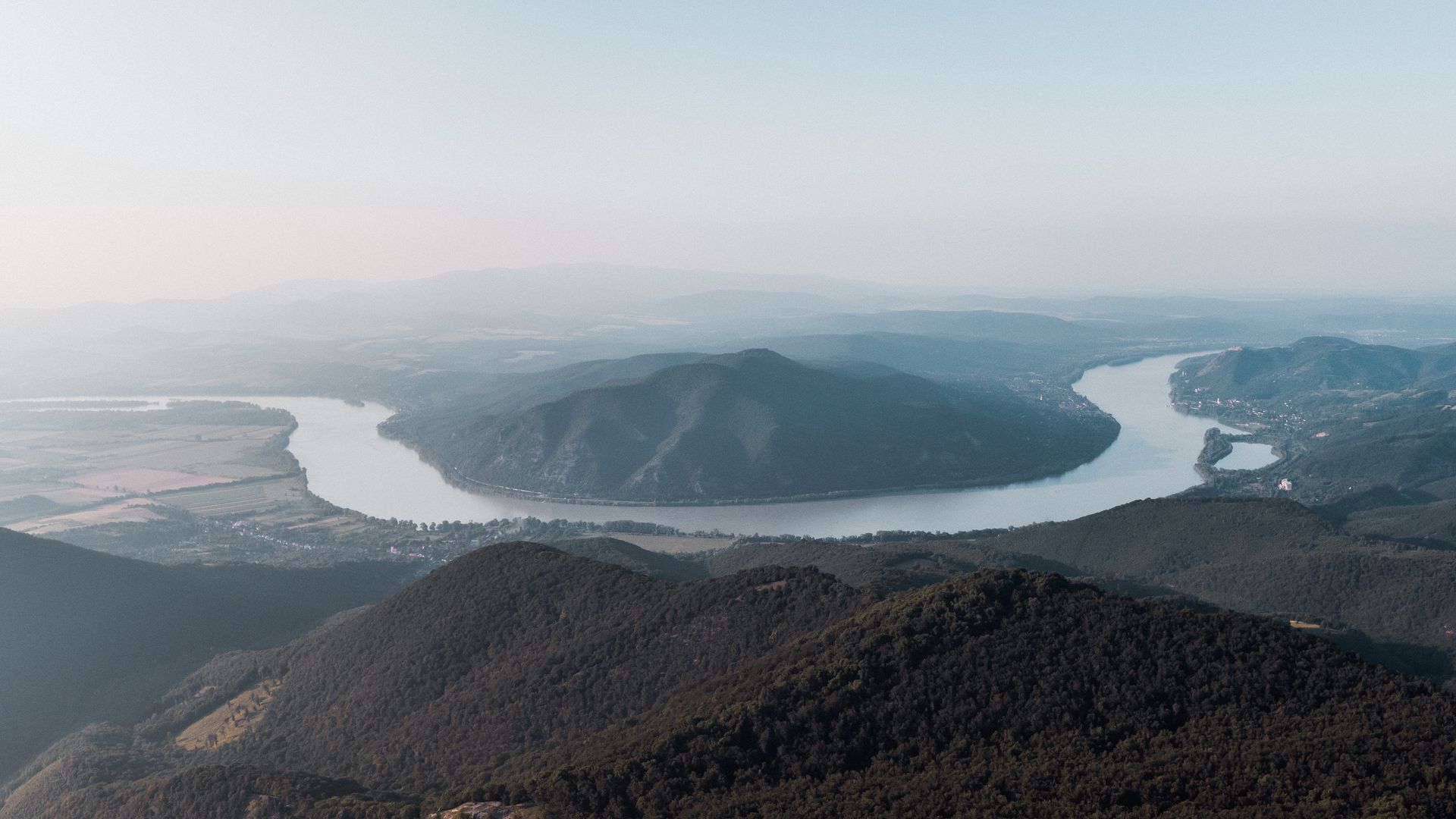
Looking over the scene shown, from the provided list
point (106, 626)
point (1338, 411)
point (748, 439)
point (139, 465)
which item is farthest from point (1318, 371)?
point (106, 626)

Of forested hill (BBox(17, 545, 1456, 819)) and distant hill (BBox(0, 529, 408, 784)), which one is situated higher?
forested hill (BBox(17, 545, 1456, 819))

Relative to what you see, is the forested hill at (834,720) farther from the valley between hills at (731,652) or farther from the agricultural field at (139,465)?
the agricultural field at (139,465)

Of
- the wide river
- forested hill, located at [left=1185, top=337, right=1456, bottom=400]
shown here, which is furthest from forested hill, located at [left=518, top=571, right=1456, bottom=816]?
forested hill, located at [left=1185, top=337, right=1456, bottom=400]

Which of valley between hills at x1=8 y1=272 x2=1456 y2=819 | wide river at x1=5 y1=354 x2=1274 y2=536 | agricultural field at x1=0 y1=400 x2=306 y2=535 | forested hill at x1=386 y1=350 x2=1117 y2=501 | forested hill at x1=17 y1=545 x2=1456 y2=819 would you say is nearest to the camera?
forested hill at x1=17 y1=545 x2=1456 y2=819

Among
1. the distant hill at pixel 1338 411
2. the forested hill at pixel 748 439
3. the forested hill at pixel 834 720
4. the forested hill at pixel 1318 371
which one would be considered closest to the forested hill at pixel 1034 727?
the forested hill at pixel 834 720

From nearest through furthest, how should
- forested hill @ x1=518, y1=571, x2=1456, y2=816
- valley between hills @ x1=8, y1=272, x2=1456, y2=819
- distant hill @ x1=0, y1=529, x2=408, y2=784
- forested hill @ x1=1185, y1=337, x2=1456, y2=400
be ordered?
forested hill @ x1=518, y1=571, x2=1456, y2=816, valley between hills @ x1=8, y1=272, x2=1456, y2=819, distant hill @ x1=0, y1=529, x2=408, y2=784, forested hill @ x1=1185, y1=337, x2=1456, y2=400

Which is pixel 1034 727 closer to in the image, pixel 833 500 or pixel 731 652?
pixel 731 652

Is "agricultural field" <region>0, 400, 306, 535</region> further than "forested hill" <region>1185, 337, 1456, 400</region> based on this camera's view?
No

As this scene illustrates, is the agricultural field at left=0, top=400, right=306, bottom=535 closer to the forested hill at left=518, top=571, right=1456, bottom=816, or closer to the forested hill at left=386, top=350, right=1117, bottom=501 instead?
the forested hill at left=386, top=350, right=1117, bottom=501
